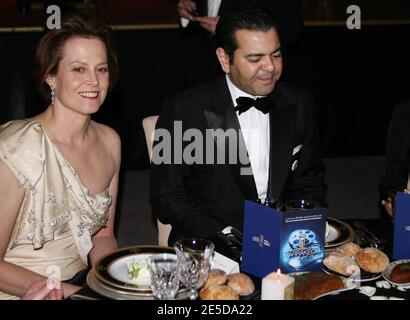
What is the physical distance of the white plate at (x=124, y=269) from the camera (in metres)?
2.23

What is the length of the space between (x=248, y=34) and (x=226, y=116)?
0.37 m

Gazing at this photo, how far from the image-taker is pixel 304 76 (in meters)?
6.49

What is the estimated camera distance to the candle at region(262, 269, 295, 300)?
2.03 m

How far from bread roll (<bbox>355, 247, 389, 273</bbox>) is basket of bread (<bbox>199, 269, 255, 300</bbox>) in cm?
38

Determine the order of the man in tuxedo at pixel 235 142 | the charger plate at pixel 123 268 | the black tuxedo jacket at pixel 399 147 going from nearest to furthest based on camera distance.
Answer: the charger plate at pixel 123 268 < the man in tuxedo at pixel 235 142 < the black tuxedo jacket at pixel 399 147

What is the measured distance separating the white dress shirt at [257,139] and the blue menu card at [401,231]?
85cm

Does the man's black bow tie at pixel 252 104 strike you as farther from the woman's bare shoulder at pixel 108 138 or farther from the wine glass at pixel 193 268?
the wine glass at pixel 193 268

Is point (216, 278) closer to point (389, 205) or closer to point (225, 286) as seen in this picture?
point (225, 286)

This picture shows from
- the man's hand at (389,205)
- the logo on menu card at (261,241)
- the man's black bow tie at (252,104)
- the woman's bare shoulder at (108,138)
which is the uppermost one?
the man's black bow tie at (252,104)

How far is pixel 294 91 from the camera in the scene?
11.1 feet

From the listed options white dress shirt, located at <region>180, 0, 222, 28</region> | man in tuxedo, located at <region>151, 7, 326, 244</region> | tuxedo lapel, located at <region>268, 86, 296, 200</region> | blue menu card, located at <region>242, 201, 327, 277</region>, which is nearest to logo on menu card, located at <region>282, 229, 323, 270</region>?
blue menu card, located at <region>242, 201, 327, 277</region>

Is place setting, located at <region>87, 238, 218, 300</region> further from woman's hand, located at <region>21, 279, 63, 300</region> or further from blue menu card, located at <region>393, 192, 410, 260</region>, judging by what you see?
blue menu card, located at <region>393, 192, 410, 260</region>

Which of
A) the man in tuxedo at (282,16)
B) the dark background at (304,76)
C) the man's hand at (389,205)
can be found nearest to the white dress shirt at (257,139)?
the man's hand at (389,205)

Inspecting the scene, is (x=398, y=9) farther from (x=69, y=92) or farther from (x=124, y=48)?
(x=69, y=92)
